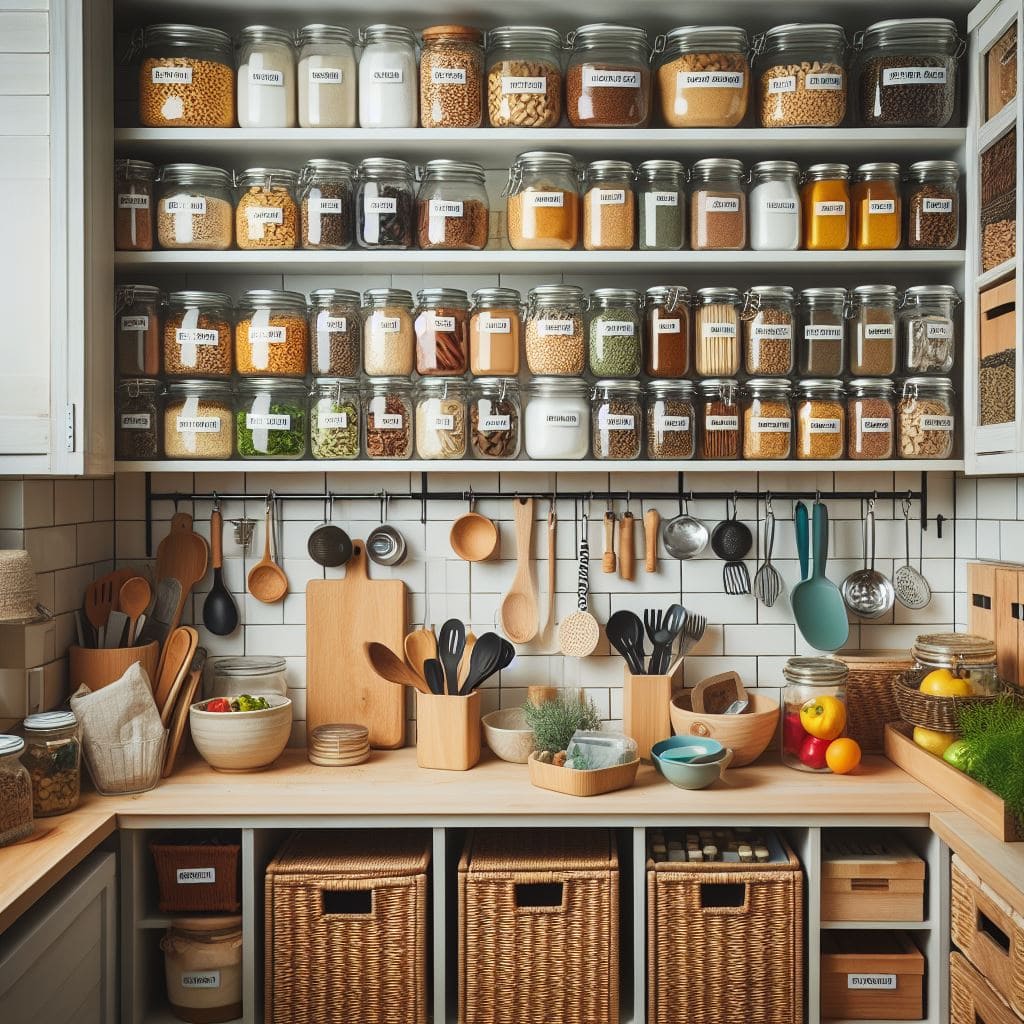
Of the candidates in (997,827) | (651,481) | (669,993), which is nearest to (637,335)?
(651,481)

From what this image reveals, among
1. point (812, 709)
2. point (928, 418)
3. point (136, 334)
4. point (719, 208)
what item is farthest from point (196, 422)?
point (928, 418)

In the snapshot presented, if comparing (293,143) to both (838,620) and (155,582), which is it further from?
(838,620)

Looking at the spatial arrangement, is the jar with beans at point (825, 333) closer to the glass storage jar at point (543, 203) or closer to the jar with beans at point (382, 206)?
the glass storage jar at point (543, 203)

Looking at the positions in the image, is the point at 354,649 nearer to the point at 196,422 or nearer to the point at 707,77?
the point at 196,422

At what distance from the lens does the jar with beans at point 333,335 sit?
2404 mm

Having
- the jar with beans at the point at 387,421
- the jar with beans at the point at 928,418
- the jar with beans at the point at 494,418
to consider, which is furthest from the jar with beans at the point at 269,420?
the jar with beans at the point at 928,418

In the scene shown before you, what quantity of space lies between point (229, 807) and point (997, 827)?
1541 mm

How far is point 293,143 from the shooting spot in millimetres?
2396

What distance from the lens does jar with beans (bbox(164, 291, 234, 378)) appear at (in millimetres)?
2396

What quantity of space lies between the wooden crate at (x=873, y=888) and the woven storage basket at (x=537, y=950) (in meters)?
0.48

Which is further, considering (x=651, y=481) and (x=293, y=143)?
(x=651, y=481)

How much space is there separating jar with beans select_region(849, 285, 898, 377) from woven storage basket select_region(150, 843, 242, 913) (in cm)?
182

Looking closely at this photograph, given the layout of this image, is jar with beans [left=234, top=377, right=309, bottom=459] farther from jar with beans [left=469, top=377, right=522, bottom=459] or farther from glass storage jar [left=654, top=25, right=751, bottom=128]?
glass storage jar [left=654, top=25, right=751, bottom=128]

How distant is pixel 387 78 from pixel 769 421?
3.90 ft
